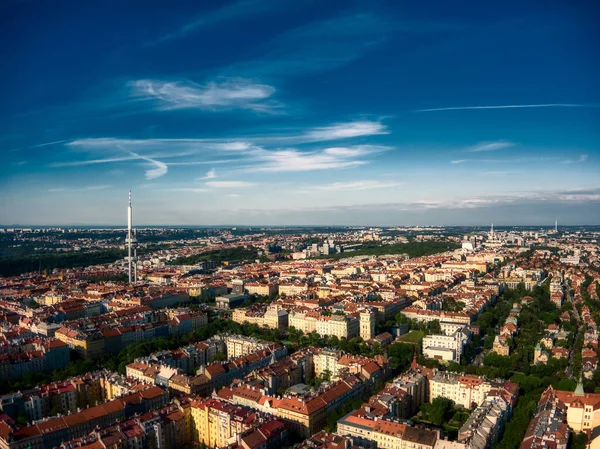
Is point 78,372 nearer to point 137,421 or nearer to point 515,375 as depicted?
point 137,421

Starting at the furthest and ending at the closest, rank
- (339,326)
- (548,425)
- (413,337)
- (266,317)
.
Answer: (266,317), (339,326), (413,337), (548,425)

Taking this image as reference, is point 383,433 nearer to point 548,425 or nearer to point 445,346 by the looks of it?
point 548,425

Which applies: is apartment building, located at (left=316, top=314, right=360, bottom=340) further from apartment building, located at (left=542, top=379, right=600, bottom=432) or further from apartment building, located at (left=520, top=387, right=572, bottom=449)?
apartment building, located at (left=542, top=379, right=600, bottom=432)

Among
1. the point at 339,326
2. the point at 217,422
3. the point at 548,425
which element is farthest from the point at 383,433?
the point at 339,326

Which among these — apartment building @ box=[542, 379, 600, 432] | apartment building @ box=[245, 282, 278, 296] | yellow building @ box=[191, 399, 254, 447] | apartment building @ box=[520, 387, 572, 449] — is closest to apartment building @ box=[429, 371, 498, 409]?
apartment building @ box=[520, 387, 572, 449]

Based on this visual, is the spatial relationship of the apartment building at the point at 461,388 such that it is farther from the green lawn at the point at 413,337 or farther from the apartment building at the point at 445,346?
the green lawn at the point at 413,337

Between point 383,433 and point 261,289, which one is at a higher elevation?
point 261,289

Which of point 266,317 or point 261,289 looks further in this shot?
point 261,289

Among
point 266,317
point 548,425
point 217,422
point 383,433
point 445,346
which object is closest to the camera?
point 383,433
